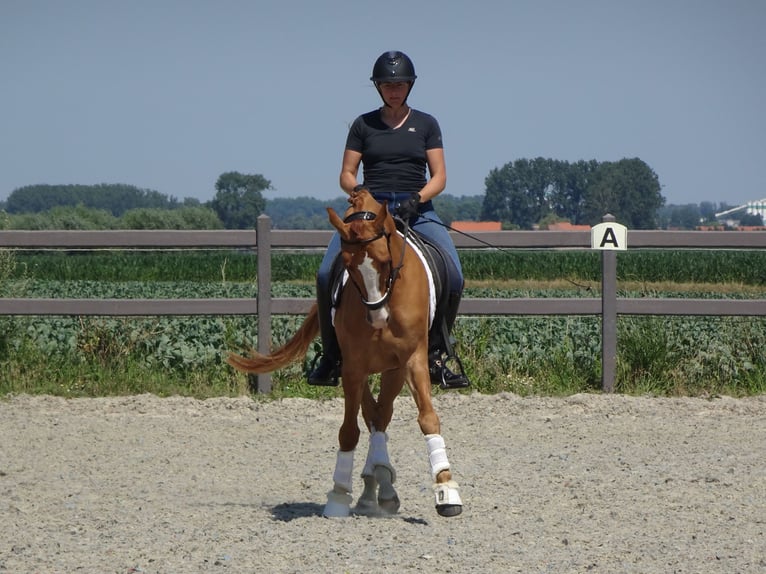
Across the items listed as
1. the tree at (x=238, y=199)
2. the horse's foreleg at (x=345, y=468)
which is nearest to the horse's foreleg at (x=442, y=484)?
the horse's foreleg at (x=345, y=468)

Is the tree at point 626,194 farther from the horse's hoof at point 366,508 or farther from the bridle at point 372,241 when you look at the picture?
the bridle at point 372,241

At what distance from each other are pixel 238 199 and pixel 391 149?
96109mm

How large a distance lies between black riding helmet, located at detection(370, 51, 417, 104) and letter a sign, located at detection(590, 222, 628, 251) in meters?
4.62

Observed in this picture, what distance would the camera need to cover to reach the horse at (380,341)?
19.6ft

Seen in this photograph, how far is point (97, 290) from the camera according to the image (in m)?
27.7

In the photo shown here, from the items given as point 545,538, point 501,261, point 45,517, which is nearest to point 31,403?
point 45,517

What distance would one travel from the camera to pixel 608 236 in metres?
11.2

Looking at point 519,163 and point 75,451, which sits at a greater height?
point 519,163

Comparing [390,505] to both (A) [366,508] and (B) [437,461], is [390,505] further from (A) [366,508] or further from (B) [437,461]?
(B) [437,461]

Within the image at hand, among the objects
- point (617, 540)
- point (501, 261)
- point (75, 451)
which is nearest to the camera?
point (617, 540)

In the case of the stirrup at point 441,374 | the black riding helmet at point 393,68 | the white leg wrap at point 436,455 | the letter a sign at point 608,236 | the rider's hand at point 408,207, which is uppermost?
the black riding helmet at point 393,68

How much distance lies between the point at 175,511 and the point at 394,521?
1.26m

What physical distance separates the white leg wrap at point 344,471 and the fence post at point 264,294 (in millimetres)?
4482

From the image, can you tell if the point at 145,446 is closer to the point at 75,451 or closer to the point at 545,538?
the point at 75,451
